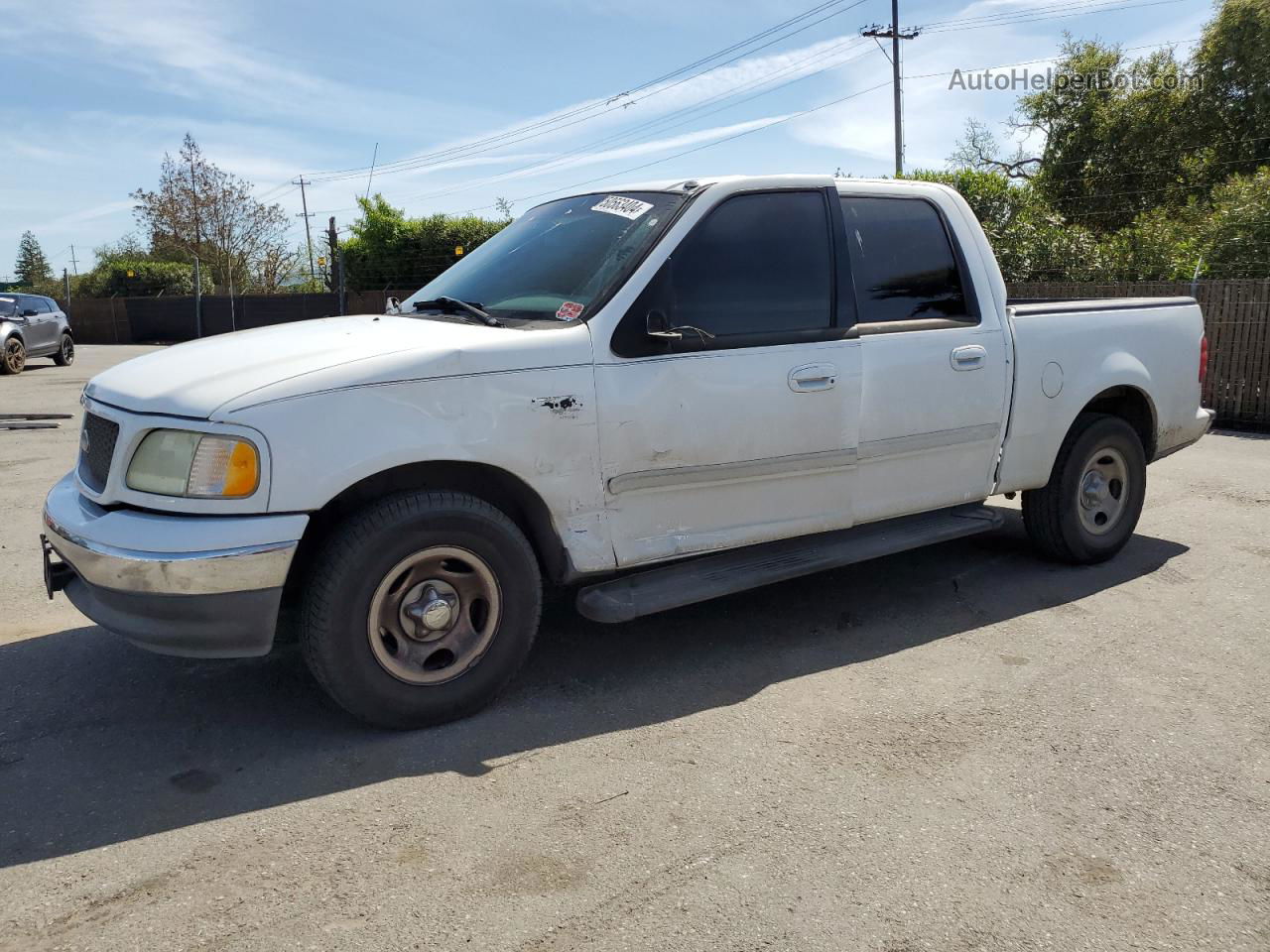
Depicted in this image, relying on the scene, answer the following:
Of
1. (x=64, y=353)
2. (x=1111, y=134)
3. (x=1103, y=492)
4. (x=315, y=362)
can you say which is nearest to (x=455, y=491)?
(x=315, y=362)

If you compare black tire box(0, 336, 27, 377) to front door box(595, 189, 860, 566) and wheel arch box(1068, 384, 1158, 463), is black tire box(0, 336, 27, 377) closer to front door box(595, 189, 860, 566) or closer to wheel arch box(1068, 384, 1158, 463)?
front door box(595, 189, 860, 566)

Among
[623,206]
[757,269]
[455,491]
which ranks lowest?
[455,491]

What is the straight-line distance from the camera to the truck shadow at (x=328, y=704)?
10.5 feet

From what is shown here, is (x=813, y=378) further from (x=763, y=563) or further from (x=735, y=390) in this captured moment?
(x=763, y=563)

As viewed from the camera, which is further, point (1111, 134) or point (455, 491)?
point (1111, 134)

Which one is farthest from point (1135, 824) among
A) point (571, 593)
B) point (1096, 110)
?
point (1096, 110)

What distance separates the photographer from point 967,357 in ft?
15.7

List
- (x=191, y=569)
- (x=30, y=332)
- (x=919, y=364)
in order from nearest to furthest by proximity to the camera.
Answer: (x=191, y=569)
(x=919, y=364)
(x=30, y=332)

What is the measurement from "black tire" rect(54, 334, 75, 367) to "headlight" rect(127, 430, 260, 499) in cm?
2199

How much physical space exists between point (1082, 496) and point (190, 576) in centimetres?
452

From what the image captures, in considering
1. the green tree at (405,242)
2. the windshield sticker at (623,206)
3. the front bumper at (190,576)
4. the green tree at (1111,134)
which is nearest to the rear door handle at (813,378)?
the windshield sticker at (623,206)

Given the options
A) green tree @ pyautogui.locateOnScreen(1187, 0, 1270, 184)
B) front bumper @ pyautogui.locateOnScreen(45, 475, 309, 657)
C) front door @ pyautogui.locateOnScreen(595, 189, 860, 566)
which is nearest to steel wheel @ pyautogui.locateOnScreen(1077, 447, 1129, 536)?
front door @ pyautogui.locateOnScreen(595, 189, 860, 566)

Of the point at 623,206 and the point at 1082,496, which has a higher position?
the point at 623,206

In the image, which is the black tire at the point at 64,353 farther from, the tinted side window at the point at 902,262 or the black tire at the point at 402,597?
the black tire at the point at 402,597
